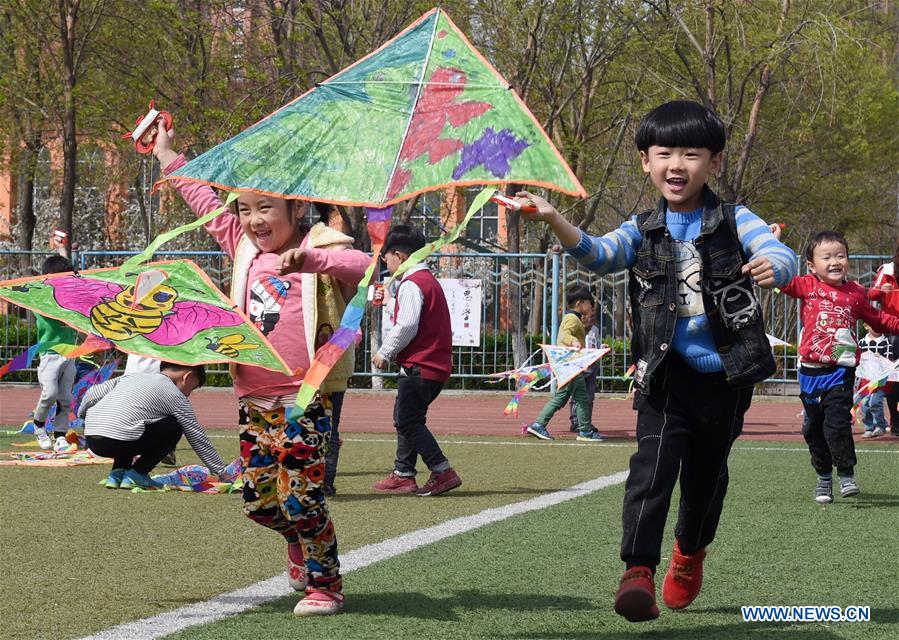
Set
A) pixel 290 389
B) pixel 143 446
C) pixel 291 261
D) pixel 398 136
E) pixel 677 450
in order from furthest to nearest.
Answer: pixel 143 446 < pixel 290 389 < pixel 398 136 < pixel 677 450 < pixel 291 261

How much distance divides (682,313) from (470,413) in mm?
14250

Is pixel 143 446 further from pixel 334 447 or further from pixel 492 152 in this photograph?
pixel 492 152

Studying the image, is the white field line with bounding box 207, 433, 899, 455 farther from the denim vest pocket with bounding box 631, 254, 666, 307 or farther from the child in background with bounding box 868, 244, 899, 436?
the denim vest pocket with bounding box 631, 254, 666, 307

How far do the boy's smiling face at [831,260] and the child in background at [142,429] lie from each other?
4.18 meters

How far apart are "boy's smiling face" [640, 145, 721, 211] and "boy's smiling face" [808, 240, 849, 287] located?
3.96 m

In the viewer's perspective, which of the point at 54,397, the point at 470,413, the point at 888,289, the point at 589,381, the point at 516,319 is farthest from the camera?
the point at 516,319

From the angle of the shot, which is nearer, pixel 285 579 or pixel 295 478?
pixel 295 478

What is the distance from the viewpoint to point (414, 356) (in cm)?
924

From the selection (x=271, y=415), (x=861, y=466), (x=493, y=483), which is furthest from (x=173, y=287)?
(x=861, y=466)

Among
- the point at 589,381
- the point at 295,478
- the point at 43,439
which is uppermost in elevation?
the point at 295,478

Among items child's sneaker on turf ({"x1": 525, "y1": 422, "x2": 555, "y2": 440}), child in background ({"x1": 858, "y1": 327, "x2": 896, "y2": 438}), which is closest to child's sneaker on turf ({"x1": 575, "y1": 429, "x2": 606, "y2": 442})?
child's sneaker on turf ({"x1": 525, "y1": 422, "x2": 555, "y2": 440})

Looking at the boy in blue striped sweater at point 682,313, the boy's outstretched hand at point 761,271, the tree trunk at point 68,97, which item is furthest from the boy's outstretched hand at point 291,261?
the tree trunk at point 68,97

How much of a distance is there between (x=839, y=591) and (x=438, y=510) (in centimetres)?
322

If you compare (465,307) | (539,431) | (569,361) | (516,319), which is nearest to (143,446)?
(569,361)
